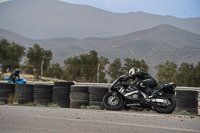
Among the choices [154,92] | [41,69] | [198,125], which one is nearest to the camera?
[198,125]

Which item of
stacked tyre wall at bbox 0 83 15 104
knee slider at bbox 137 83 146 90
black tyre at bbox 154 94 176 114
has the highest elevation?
knee slider at bbox 137 83 146 90

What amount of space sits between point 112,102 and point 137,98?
0.79m

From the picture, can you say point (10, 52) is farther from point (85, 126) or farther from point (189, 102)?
point (85, 126)

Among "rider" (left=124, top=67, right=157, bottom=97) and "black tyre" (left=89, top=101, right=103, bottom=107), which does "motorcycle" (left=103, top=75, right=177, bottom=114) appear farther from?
"black tyre" (left=89, top=101, right=103, bottom=107)

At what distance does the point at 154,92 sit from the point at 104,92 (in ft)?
5.92

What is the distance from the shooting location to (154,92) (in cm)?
913

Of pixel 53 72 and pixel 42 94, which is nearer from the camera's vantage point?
pixel 42 94

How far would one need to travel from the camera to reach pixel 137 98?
9.24 meters

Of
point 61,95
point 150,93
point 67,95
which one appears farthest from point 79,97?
point 150,93

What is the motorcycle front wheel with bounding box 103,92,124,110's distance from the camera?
9278mm

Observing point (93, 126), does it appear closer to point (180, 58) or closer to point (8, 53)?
point (8, 53)

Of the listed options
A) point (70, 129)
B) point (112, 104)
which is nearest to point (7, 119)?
point (70, 129)

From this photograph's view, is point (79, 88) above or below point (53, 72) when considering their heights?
below

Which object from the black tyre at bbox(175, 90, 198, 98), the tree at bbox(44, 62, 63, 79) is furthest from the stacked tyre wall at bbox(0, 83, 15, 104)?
the tree at bbox(44, 62, 63, 79)
